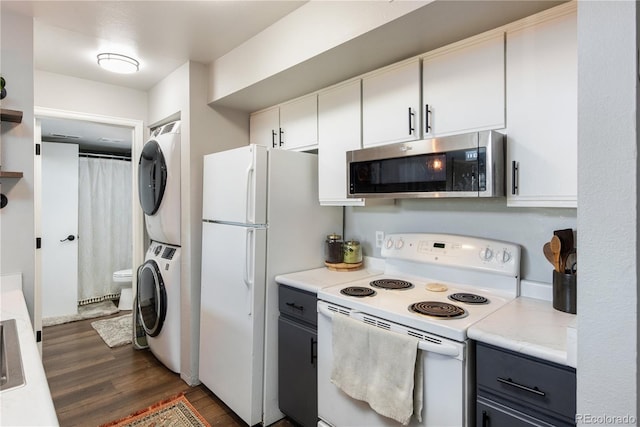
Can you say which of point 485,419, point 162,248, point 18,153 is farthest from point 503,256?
point 18,153

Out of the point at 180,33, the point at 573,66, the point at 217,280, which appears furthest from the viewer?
the point at 217,280

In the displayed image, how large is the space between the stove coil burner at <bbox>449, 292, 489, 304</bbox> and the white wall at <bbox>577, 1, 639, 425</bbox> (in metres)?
0.76

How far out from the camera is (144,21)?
2086 millimetres

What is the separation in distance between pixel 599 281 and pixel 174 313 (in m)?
2.75

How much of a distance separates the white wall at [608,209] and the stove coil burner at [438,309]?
56cm

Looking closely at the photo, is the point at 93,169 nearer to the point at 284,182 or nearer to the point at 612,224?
the point at 284,182

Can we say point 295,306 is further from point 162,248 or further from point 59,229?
point 59,229

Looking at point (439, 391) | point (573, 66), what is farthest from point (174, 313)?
point (573, 66)

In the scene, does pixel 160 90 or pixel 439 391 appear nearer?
pixel 439 391

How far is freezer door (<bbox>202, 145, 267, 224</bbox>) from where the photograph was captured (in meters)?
2.09

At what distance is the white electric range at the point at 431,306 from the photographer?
134 cm

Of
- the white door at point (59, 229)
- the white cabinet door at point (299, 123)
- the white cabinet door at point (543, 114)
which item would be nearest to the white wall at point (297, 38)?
the white cabinet door at point (299, 123)

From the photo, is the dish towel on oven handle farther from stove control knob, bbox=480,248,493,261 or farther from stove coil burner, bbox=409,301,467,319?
stove control knob, bbox=480,248,493,261

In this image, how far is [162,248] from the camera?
118 inches
